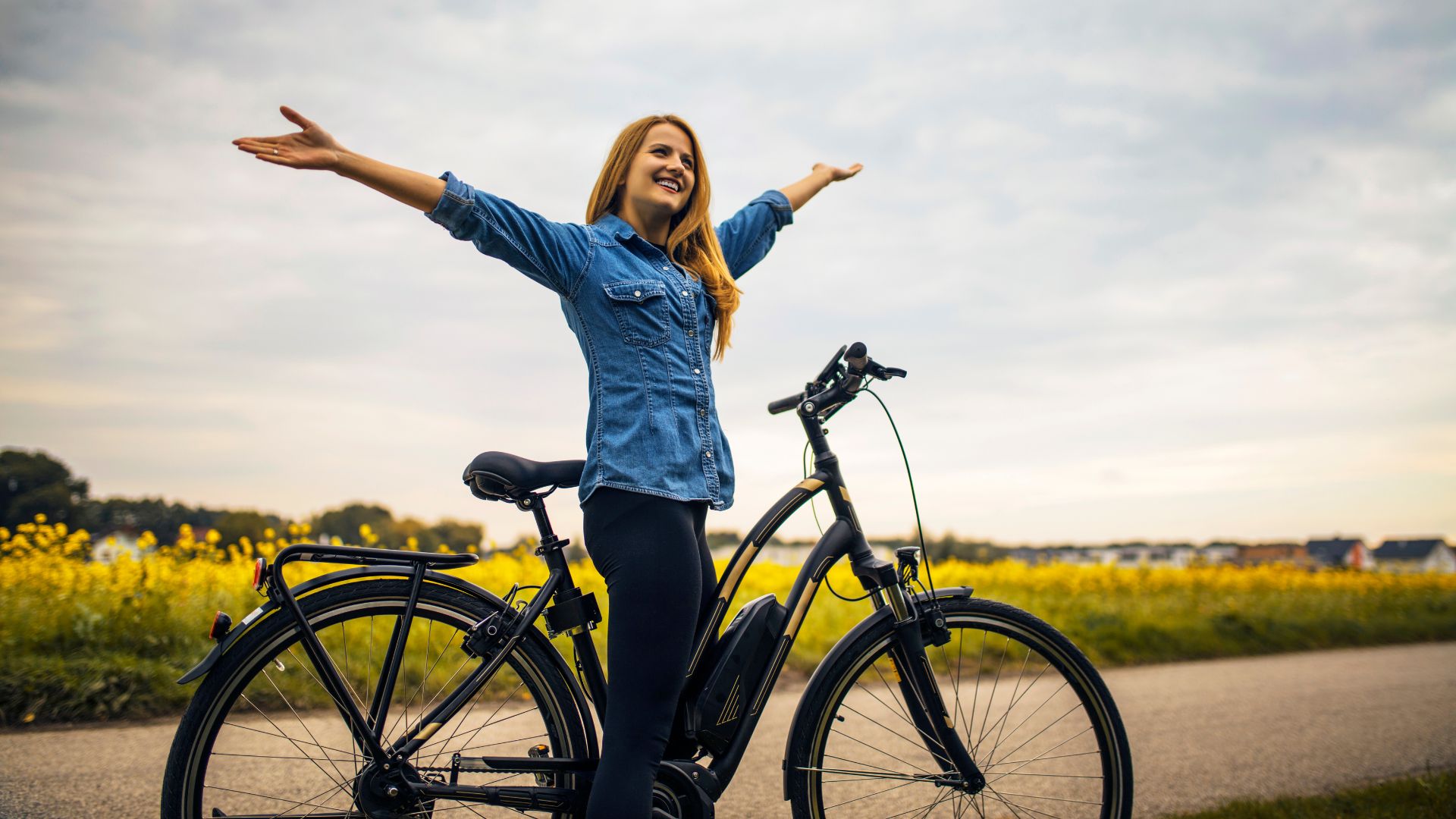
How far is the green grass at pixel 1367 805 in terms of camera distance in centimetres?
323

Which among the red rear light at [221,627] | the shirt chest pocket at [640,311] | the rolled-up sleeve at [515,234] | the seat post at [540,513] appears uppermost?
the rolled-up sleeve at [515,234]

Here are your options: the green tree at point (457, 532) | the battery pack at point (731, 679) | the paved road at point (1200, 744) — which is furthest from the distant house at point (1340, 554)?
the battery pack at point (731, 679)

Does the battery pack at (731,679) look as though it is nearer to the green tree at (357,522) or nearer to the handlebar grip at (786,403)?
the handlebar grip at (786,403)

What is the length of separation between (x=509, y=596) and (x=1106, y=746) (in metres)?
1.73

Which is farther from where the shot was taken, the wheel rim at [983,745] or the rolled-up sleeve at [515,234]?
the wheel rim at [983,745]

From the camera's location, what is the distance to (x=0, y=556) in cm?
586

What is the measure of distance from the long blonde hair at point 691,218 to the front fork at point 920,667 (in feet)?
2.70

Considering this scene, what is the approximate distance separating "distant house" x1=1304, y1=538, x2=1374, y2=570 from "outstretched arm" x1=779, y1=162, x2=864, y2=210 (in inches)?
541

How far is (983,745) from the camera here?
13.4 ft

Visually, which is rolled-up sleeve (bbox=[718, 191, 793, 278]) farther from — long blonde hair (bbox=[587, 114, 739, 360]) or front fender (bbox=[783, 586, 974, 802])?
front fender (bbox=[783, 586, 974, 802])

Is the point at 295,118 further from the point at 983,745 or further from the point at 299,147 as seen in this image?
the point at 983,745

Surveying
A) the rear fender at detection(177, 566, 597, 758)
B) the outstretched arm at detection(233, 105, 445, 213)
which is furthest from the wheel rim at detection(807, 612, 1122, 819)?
the outstretched arm at detection(233, 105, 445, 213)

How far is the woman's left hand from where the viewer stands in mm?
3242

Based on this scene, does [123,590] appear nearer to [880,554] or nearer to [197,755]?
[197,755]
